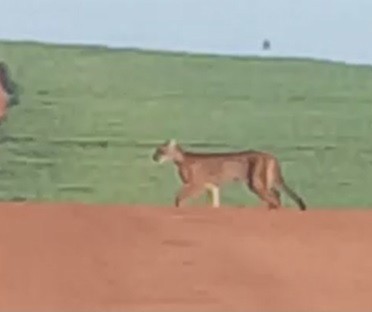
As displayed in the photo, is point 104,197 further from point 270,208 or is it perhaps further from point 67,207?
point 270,208

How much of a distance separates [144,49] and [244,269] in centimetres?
20

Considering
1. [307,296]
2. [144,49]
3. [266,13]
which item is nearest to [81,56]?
[144,49]

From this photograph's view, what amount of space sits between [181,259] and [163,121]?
12 centimetres

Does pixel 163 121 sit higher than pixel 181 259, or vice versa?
pixel 163 121

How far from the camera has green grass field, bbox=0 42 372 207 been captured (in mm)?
835

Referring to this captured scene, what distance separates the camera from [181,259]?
2.70 ft

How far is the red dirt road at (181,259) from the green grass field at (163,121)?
0.06 ft

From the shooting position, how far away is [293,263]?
2.77 feet

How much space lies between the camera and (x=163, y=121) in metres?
0.86

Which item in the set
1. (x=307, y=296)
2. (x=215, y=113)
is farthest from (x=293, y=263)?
(x=215, y=113)

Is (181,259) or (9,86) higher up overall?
(9,86)

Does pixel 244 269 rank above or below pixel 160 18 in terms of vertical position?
below

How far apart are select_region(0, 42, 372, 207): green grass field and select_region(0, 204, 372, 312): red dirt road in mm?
18

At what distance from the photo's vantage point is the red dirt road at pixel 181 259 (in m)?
0.81
